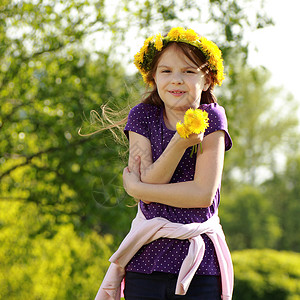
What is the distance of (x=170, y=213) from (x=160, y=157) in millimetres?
219

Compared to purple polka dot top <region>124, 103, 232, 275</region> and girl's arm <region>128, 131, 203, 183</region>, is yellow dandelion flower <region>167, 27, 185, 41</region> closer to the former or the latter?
purple polka dot top <region>124, 103, 232, 275</region>

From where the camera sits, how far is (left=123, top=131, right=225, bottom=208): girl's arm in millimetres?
1807

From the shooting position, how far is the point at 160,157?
1.83m

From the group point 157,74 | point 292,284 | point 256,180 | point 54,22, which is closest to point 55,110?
point 54,22

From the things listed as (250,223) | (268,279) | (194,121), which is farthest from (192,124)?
(250,223)

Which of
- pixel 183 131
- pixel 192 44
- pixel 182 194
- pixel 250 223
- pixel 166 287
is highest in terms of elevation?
pixel 192 44

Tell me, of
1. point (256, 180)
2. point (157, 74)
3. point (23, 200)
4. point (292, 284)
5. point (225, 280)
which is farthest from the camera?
point (256, 180)

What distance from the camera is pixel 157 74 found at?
200 centimetres

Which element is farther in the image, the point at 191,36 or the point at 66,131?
the point at 66,131

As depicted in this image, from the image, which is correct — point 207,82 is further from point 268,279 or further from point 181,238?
point 268,279

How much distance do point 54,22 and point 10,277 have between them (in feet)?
8.94

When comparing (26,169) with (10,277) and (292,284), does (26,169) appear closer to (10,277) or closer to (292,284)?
(10,277)

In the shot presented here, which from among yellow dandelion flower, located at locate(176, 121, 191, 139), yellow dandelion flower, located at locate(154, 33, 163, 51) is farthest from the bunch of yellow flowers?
yellow dandelion flower, located at locate(154, 33, 163, 51)

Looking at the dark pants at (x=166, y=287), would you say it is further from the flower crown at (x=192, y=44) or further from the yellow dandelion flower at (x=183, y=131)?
the flower crown at (x=192, y=44)
